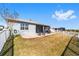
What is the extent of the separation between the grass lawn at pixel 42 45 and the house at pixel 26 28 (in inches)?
4.7

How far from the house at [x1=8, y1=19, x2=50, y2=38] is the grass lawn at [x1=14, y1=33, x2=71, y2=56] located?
120 millimetres

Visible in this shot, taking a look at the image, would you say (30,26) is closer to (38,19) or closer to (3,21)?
(38,19)

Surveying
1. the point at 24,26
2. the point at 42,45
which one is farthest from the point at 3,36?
the point at 42,45

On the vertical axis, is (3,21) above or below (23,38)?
above

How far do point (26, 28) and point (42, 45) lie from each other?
0.49m

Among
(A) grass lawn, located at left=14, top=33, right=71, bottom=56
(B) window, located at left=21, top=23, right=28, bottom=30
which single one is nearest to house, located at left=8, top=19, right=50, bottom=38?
(B) window, located at left=21, top=23, right=28, bottom=30

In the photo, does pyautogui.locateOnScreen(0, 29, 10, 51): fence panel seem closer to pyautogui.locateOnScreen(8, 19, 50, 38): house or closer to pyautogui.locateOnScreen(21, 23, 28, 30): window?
pyautogui.locateOnScreen(8, 19, 50, 38): house

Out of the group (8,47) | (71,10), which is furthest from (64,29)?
(8,47)

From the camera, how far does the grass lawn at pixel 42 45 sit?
17.0ft

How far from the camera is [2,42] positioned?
5.22m

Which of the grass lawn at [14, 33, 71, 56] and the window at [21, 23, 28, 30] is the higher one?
the window at [21, 23, 28, 30]

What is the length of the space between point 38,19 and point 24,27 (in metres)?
0.34

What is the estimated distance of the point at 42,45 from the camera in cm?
521

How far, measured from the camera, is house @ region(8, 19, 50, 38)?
519 cm
